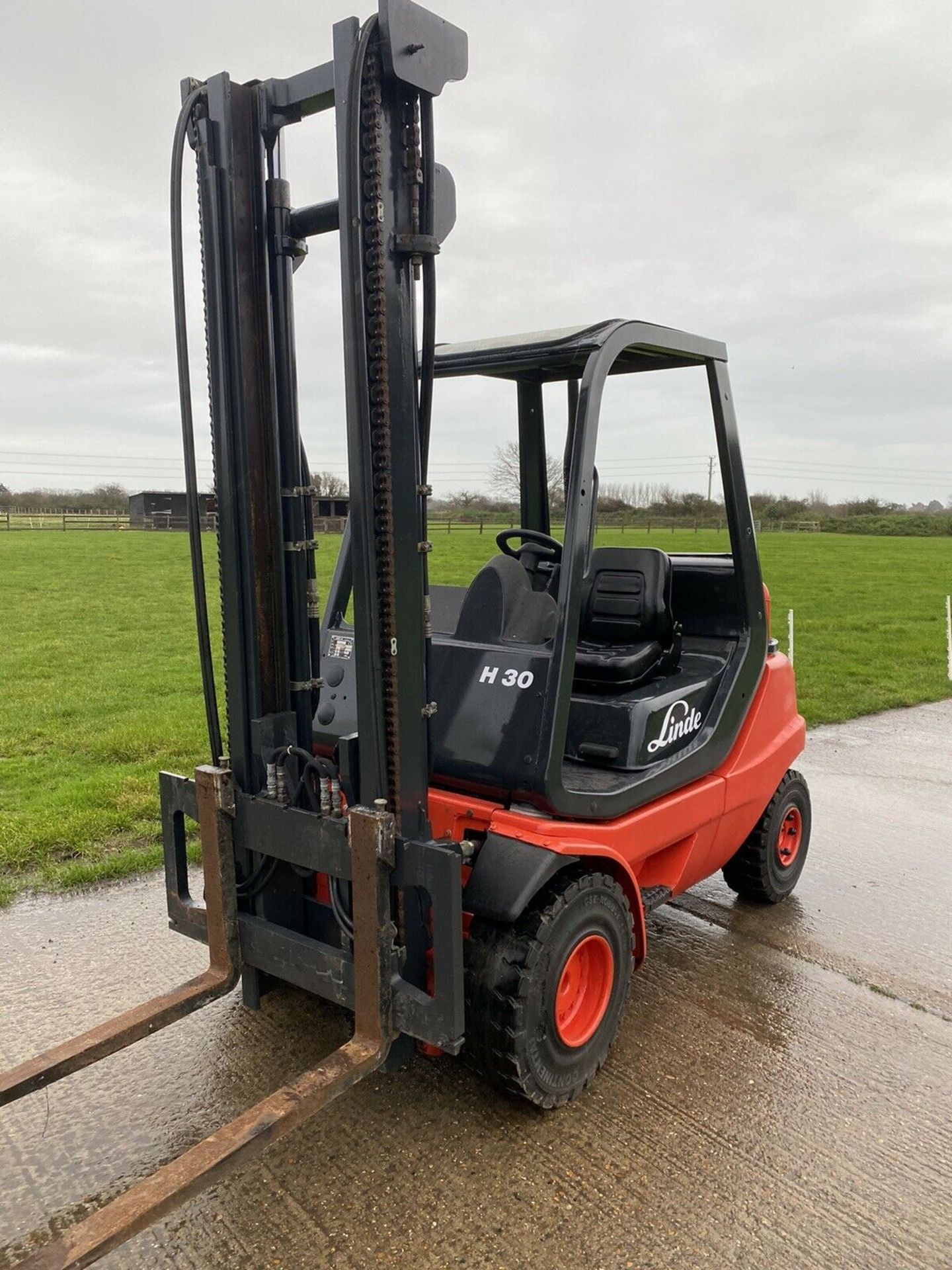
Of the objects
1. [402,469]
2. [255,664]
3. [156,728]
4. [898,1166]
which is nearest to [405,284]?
[402,469]

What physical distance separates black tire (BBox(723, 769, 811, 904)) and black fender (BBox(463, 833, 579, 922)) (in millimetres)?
1839

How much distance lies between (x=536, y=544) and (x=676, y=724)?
105cm

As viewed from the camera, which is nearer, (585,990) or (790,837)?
(585,990)

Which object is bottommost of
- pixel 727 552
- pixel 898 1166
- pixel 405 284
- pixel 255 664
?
pixel 898 1166

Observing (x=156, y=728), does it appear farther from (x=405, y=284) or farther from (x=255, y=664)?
(x=405, y=284)

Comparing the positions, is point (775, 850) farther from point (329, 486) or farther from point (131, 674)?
point (131, 674)

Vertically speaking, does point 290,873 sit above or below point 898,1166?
above

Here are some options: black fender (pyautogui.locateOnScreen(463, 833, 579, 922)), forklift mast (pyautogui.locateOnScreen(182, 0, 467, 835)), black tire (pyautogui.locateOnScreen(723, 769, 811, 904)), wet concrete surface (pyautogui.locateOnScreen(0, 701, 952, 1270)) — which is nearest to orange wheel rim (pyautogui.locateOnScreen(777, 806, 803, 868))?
black tire (pyautogui.locateOnScreen(723, 769, 811, 904))

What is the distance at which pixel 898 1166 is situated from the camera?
276cm

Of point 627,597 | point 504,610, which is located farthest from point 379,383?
point 627,597

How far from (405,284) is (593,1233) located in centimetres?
253

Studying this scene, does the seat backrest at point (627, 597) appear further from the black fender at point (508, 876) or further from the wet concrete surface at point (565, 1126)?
the wet concrete surface at point (565, 1126)

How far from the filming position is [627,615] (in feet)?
12.3

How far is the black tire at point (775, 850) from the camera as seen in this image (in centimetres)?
444
